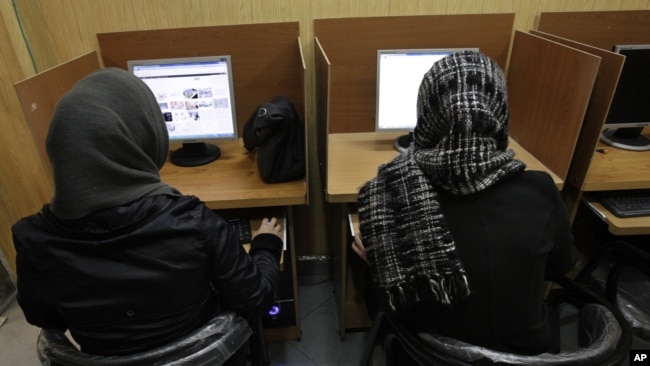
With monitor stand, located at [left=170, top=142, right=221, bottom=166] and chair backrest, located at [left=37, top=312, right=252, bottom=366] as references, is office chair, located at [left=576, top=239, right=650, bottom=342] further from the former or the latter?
monitor stand, located at [left=170, top=142, right=221, bottom=166]

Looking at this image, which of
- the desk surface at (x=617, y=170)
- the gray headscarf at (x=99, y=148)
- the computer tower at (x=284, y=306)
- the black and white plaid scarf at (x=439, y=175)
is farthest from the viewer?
the computer tower at (x=284, y=306)

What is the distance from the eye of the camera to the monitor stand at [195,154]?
1.60 meters

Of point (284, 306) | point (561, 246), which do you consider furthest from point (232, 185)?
point (561, 246)

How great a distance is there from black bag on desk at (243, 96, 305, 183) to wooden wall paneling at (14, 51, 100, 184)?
2.10 feet

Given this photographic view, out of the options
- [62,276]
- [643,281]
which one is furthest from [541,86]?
[62,276]

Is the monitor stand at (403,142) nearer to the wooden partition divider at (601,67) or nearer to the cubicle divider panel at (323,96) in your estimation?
the cubicle divider panel at (323,96)

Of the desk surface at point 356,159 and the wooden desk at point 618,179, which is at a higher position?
the desk surface at point 356,159

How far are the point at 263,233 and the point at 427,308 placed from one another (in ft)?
1.85

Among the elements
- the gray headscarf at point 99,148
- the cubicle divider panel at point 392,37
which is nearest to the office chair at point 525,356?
the gray headscarf at point 99,148

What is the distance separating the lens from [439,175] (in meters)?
0.83

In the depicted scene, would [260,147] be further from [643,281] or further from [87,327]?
[643,281]

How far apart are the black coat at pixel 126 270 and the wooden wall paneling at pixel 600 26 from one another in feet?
5.44

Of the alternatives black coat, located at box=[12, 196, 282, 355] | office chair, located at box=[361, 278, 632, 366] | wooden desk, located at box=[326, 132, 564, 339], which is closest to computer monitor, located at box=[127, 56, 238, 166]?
wooden desk, located at box=[326, 132, 564, 339]

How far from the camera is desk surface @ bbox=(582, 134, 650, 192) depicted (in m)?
1.42
